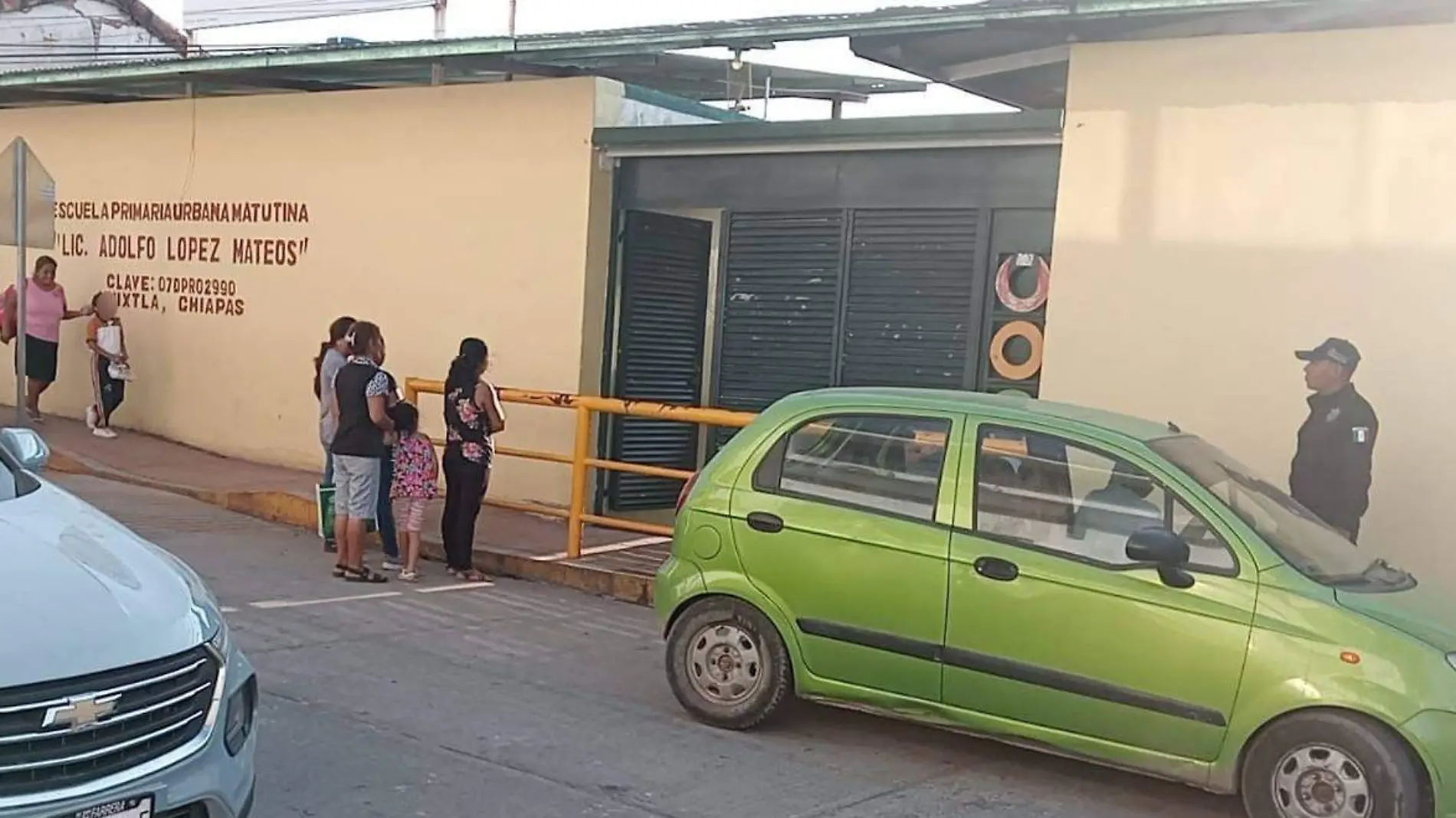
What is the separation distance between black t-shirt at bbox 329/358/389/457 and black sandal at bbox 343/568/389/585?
0.81 meters

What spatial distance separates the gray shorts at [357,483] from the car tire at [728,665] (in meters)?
3.30

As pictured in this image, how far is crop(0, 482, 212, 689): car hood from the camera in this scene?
11.9 ft

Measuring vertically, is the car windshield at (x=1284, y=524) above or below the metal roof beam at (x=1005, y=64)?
below

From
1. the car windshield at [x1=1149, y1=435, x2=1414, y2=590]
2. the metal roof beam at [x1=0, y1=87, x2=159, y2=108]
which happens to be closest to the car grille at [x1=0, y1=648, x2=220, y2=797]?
the car windshield at [x1=1149, y1=435, x2=1414, y2=590]

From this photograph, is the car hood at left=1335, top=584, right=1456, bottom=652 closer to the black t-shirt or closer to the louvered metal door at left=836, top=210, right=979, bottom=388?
the louvered metal door at left=836, top=210, right=979, bottom=388

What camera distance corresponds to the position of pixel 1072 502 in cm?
583

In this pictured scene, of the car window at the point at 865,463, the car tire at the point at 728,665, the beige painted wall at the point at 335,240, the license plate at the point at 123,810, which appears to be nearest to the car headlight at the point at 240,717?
the license plate at the point at 123,810

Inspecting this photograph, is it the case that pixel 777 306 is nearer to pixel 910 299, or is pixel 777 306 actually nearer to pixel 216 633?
pixel 910 299

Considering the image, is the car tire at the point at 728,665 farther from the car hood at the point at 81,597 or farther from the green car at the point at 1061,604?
the car hood at the point at 81,597

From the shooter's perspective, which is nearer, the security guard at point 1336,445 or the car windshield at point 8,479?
the car windshield at point 8,479

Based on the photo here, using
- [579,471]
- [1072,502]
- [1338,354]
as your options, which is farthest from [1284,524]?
[579,471]

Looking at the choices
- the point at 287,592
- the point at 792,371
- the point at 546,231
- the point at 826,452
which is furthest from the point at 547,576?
the point at 826,452

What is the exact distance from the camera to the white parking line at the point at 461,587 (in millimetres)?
9328

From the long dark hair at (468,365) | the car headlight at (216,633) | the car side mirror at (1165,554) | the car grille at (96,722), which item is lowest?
the car grille at (96,722)
